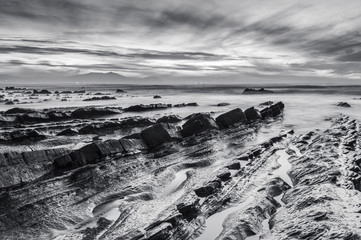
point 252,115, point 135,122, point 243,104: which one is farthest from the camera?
point 243,104

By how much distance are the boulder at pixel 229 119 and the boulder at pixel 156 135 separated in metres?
5.41

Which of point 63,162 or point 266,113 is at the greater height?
point 266,113

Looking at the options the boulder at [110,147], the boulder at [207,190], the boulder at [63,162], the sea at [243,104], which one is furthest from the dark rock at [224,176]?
the sea at [243,104]

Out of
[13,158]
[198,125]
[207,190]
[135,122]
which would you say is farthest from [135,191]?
[135,122]

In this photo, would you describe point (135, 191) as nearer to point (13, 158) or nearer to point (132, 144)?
point (132, 144)

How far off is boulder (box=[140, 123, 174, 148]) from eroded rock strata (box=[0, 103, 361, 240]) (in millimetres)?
60

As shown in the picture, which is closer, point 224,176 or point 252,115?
point 224,176

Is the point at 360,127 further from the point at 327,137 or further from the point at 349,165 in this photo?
the point at 349,165

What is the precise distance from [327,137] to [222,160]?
697 cm

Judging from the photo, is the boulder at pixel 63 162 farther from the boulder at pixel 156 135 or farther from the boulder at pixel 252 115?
the boulder at pixel 252 115

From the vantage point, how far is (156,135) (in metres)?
14.2

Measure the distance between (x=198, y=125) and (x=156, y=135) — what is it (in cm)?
373

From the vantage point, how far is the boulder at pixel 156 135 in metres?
13.7

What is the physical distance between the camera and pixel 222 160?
41.0 ft
